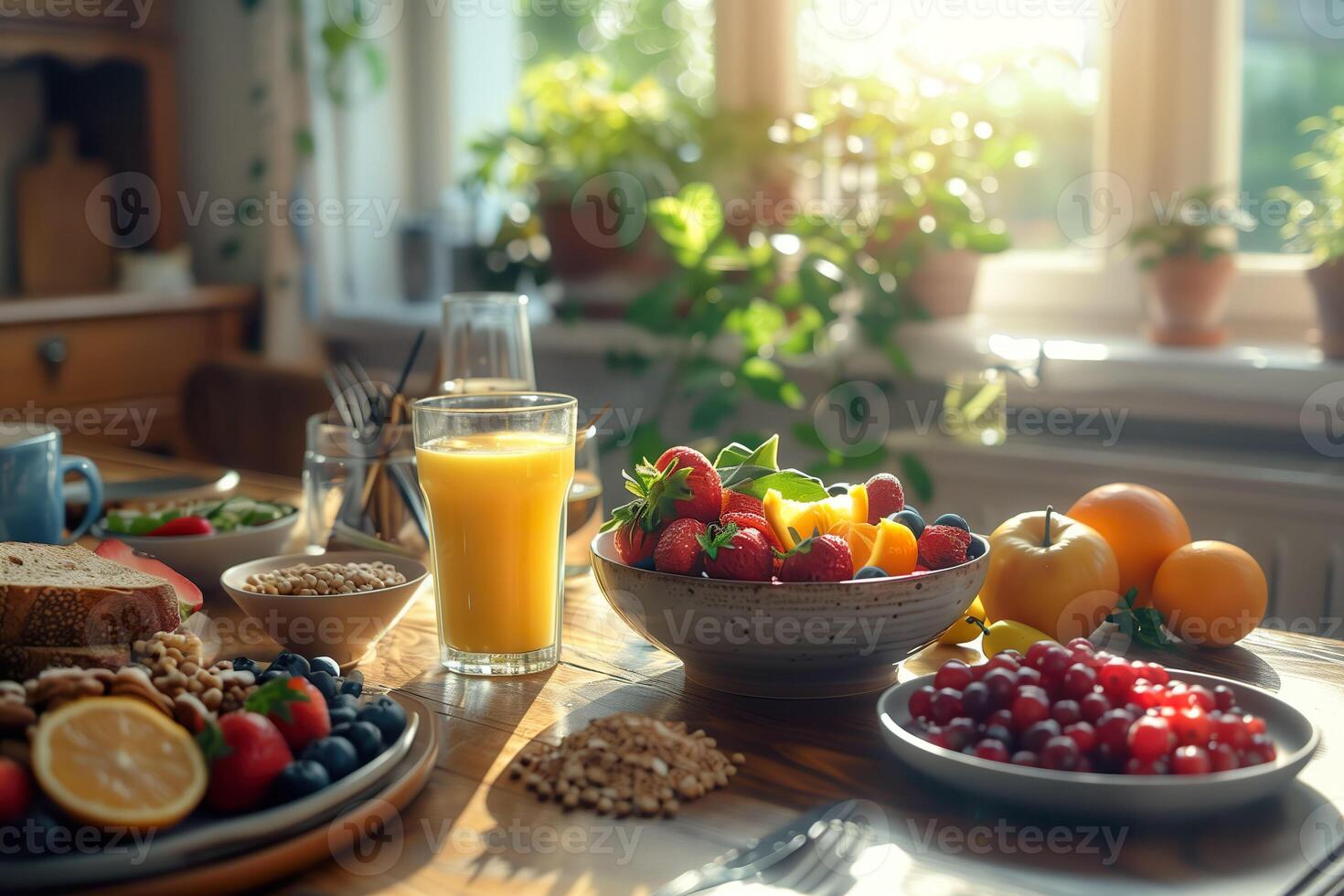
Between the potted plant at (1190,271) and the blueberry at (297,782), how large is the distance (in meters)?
1.66

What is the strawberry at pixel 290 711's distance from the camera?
0.69m

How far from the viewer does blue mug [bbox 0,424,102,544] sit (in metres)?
1.15

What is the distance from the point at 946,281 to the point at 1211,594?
1.28 meters

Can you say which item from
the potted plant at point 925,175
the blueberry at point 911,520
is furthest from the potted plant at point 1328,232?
the blueberry at point 911,520

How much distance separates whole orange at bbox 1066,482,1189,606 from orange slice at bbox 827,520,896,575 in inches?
9.7

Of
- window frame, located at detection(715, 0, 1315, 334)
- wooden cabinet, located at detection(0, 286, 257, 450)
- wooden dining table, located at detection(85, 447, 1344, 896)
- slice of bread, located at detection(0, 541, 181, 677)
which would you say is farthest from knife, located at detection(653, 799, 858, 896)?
wooden cabinet, located at detection(0, 286, 257, 450)

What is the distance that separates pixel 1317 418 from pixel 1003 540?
1028mm

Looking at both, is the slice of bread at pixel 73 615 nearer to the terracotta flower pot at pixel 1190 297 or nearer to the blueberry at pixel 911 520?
the blueberry at pixel 911 520

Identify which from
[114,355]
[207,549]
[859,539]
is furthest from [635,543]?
[114,355]

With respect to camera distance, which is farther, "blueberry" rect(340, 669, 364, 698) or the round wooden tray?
"blueberry" rect(340, 669, 364, 698)

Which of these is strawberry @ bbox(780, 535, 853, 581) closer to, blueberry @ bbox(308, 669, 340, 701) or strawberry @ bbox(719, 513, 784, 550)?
strawberry @ bbox(719, 513, 784, 550)

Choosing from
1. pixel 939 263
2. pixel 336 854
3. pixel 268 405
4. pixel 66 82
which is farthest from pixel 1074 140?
pixel 66 82

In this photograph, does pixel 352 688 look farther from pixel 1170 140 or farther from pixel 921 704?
pixel 1170 140

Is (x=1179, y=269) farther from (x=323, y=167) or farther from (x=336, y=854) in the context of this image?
(x=323, y=167)
